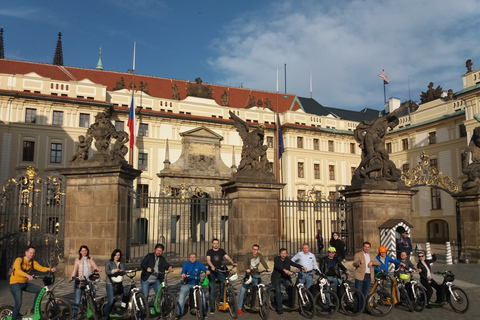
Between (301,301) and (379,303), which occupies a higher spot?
(301,301)

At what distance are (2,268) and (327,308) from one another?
10.6m

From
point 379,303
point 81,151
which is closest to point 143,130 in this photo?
point 81,151

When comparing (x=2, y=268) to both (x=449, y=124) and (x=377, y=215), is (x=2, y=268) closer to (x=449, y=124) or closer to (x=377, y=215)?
(x=377, y=215)

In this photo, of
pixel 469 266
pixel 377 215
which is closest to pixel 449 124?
pixel 469 266

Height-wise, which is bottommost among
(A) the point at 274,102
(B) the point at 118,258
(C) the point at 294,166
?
(B) the point at 118,258

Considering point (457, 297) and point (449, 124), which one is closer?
point (457, 297)

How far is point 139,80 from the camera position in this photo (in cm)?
4775

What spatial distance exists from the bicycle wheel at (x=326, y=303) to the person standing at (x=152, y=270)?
3.12 metres

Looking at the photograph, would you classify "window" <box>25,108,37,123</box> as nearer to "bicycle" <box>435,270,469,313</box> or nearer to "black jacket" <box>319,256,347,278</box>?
"black jacket" <box>319,256,347,278</box>

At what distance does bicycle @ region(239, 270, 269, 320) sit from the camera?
8.47m

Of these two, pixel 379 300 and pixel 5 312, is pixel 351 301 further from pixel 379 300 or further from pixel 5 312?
pixel 5 312

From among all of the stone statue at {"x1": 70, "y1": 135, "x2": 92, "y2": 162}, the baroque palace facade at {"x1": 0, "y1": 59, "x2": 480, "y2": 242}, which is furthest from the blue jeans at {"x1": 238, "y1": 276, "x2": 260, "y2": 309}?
the baroque palace facade at {"x1": 0, "y1": 59, "x2": 480, "y2": 242}

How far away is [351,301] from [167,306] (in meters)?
3.78

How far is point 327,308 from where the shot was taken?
29.1 ft
